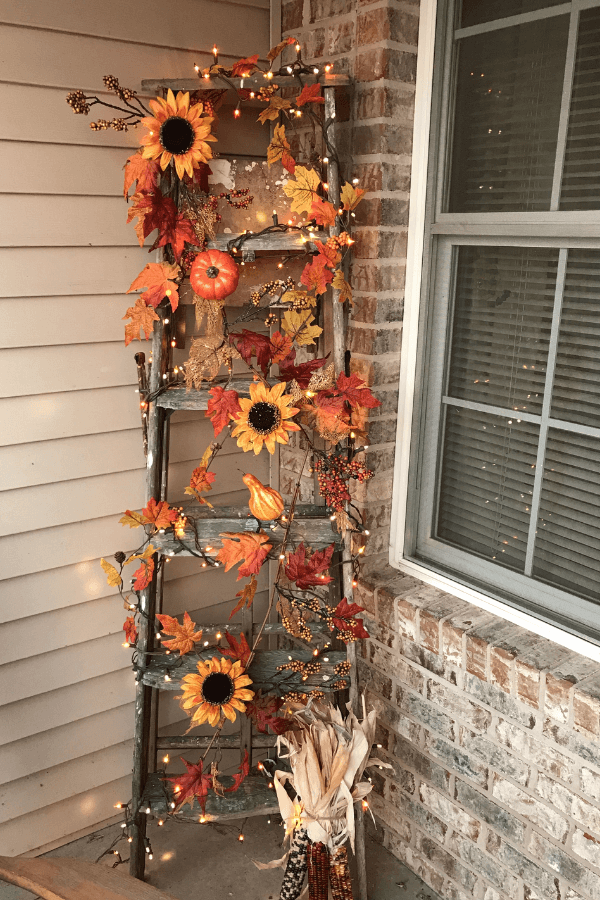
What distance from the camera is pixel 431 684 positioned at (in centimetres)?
207

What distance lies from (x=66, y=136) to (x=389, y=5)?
2.93 ft

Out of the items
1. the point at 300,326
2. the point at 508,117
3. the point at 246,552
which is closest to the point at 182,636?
the point at 246,552

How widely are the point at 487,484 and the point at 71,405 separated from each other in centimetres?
118

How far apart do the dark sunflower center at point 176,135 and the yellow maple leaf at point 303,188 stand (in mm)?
267

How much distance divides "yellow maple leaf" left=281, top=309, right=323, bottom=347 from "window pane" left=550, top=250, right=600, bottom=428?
2.10 ft

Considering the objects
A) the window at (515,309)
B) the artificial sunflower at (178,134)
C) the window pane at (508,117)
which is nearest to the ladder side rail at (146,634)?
the artificial sunflower at (178,134)

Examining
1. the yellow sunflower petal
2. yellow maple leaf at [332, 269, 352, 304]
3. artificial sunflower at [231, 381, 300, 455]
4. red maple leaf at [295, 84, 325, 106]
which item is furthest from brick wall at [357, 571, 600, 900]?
red maple leaf at [295, 84, 325, 106]

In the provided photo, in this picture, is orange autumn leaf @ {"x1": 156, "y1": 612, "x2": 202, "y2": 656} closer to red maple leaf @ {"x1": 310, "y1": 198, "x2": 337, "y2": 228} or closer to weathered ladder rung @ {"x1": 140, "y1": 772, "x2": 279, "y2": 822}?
weathered ladder rung @ {"x1": 140, "y1": 772, "x2": 279, "y2": 822}

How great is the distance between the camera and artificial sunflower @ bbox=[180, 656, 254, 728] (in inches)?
76.2

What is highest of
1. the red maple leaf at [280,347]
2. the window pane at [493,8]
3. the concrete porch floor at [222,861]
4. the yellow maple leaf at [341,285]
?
the window pane at [493,8]

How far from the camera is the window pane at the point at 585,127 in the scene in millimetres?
1639

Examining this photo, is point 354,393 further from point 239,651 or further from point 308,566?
point 239,651

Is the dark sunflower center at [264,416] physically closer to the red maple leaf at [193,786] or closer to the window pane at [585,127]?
the window pane at [585,127]

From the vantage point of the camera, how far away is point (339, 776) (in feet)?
6.50
